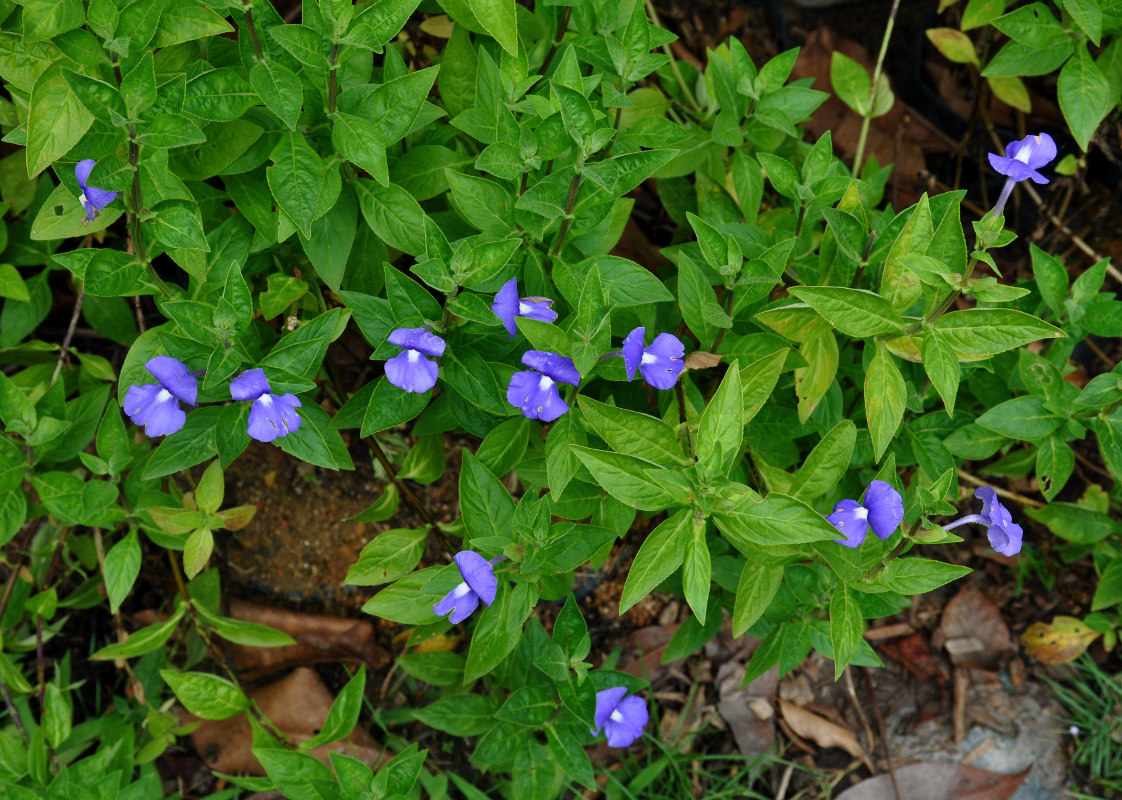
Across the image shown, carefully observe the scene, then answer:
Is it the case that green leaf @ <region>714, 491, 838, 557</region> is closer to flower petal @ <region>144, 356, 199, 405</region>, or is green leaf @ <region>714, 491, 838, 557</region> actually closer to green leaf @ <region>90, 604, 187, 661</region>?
flower petal @ <region>144, 356, 199, 405</region>

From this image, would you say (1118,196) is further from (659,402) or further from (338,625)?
(338,625)

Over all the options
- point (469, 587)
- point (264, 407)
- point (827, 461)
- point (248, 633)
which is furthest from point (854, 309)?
point (248, 633)

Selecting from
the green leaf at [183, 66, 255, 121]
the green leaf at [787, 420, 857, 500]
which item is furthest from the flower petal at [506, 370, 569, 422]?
the green leaf at [183, 66, 255, 121]

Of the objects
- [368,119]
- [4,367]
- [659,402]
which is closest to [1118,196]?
[659,402]

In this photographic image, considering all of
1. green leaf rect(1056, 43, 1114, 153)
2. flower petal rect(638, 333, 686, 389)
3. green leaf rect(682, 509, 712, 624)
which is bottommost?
green leaf rect(682, 509, 712, 624)

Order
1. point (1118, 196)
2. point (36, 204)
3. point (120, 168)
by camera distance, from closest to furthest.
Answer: point (120, 168)
point (36, 204)
point (1118, 196)

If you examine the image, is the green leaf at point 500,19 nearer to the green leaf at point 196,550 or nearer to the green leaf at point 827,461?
the green leaf at point 827,461
